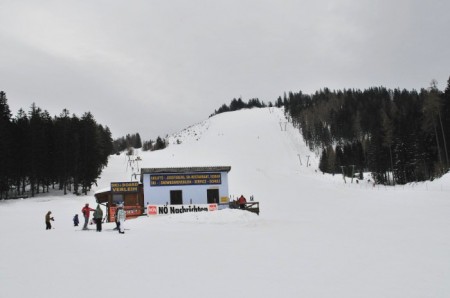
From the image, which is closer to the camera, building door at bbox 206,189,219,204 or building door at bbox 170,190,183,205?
building door at bbox 170,190,183,205

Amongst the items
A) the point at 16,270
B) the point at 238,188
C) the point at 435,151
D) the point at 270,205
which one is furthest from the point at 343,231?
the point at 435,151

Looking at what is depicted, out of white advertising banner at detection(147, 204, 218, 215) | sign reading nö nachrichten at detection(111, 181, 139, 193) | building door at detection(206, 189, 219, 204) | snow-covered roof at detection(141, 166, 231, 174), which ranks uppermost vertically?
snow-covered roof at detection(141, 166, 231, 174)

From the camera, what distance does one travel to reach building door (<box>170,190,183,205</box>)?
30.3 m

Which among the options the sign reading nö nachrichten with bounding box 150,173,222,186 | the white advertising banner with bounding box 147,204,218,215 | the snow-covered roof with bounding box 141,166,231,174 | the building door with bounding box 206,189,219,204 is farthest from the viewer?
the building door with bounding box 206,189,219,204

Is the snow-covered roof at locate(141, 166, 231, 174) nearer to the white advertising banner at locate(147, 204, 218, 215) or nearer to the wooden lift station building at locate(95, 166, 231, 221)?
the wooden lift station building at locate(95, 166, 231, 221)

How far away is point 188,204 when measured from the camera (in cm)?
2878

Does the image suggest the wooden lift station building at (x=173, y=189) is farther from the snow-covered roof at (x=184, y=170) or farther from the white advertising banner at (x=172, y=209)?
the white advertising banner at (x=172, y=209)

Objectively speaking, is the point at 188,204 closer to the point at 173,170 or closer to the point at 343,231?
the point at 173,170

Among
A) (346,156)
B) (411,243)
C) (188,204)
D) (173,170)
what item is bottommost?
(411,243)

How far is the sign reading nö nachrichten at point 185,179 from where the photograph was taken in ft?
99.5

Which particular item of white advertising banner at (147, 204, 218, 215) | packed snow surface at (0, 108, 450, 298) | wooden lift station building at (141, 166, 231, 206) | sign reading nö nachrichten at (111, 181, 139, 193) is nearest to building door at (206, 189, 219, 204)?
wooden lift station building at (141, 166, 231, 206)

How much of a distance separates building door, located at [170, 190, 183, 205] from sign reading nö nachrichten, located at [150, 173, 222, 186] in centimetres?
75

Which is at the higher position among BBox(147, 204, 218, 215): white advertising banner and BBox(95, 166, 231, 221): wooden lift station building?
BBox(95, 166, 231, 221): wooden lift station building

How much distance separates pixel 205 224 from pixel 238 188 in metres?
34.4
